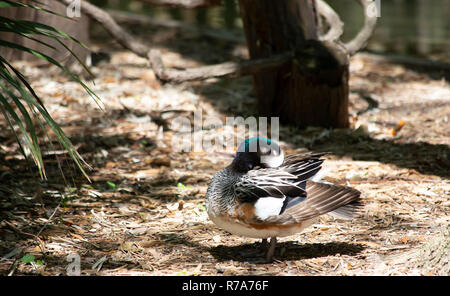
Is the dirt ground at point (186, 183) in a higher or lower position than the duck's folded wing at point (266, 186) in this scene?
lower

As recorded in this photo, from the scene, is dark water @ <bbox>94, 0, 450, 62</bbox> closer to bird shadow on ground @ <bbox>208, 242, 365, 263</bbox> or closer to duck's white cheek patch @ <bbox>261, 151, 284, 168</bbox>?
duck's white cheek patch @ <bbox>261, 151, 284, 168</bbox>

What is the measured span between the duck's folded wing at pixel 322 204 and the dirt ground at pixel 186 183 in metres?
0.27

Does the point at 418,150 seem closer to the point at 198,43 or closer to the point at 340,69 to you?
the point at 340,69

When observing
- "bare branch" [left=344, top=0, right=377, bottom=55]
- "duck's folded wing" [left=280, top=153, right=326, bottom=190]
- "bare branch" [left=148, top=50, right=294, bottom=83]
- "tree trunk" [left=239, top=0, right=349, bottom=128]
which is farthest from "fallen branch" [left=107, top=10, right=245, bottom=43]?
"duck's folded wing" [left=280, top=153, right=326, bottom=190]

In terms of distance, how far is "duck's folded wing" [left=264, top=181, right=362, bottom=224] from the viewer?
3152 millimetres

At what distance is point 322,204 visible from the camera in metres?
3.20

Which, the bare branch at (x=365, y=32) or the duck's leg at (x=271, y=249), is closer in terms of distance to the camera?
the duck's leg at (x=271, y=249)

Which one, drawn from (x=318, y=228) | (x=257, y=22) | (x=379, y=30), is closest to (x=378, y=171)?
(x=318, y=228)

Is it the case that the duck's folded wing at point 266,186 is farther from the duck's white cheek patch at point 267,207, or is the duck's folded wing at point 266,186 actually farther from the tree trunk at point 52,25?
the tree trunk at point 52,25

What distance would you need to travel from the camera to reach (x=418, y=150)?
5164 millimetres

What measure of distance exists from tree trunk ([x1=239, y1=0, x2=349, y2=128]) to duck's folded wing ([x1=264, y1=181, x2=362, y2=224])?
2.49 m

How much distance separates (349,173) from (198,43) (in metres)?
4.65

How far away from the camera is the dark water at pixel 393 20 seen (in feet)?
31.7

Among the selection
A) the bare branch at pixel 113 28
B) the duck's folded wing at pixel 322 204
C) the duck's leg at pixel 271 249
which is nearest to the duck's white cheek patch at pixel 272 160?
the duck's folded wing at pixel 322 204
